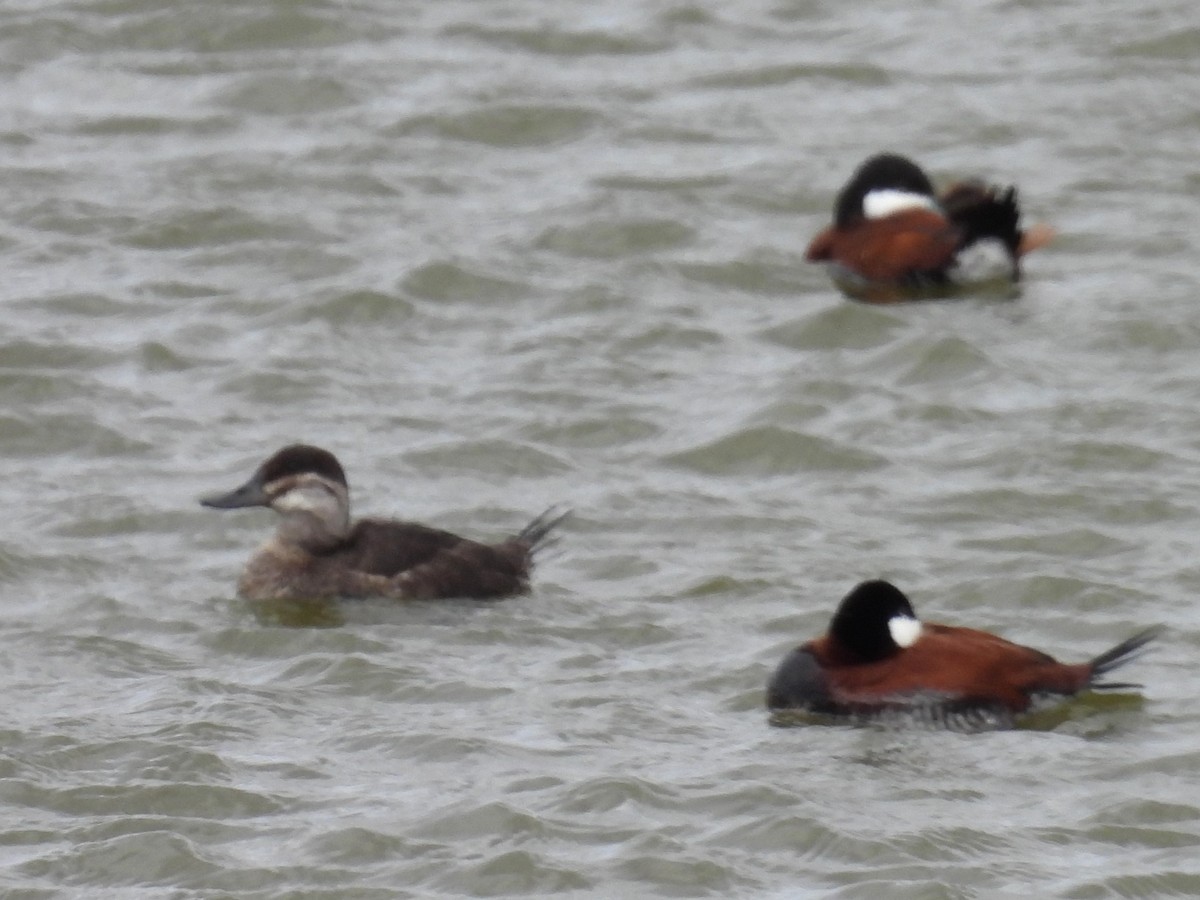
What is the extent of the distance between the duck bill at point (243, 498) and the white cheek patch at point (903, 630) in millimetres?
2598

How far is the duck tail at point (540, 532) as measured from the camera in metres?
11.1

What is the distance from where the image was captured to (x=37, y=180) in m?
15.6

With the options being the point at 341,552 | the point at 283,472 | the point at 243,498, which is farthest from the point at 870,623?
the point at 243,498

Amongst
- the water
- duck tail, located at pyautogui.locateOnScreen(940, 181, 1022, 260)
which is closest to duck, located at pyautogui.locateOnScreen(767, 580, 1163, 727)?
the water

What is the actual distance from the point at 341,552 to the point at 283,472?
0.36 meters

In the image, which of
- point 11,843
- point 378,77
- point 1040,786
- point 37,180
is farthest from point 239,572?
point 378,77

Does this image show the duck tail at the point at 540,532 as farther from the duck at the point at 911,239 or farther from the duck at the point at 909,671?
the duck at the point at 911,239

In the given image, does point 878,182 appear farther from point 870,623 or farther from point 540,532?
point 870,623

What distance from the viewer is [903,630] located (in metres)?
9.64

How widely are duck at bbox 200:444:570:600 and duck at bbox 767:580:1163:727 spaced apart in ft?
5.05

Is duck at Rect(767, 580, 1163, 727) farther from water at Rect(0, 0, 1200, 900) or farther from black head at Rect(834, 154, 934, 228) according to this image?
black head at Rect(834, 154, 934, 228)

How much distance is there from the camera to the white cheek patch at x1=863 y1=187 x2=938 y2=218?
47.3ft

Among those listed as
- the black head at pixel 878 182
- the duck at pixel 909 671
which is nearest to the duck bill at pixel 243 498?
the duck at pixel 909 671

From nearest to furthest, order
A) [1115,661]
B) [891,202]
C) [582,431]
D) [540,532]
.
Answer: [1115,661]
[540,532]
[582,431]
[891,202]
